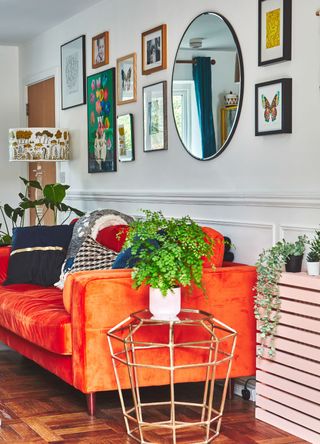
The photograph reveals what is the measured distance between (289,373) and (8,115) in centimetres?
496

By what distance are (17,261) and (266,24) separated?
215 centimetres

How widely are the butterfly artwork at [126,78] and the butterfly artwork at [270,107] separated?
5.41 ft

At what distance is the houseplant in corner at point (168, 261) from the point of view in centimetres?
354

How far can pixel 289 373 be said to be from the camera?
145 inches

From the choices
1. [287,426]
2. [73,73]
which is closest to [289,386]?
[287,426]

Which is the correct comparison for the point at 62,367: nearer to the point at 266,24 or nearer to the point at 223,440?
the point at 223,440

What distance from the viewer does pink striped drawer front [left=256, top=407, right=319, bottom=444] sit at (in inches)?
140

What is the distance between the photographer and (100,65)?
603cm

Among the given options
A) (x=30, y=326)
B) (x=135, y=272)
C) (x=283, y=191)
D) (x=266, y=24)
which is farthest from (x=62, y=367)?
(x=266, y=24)

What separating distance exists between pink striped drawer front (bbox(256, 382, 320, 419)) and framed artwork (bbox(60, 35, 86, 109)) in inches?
124

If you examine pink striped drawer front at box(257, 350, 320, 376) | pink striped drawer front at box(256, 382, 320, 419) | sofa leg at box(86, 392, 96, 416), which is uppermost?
pink striped drawer front at box(257, 350, 320, 376)

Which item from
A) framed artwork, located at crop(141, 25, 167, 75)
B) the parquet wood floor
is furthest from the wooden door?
the parquet wood floor

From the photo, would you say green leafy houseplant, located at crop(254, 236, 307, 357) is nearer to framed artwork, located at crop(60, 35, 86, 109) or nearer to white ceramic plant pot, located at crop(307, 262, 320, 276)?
white ceramic plant pot, located at crop(307, 262, 320, 276)

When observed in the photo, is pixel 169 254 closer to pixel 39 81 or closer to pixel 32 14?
pixel 32 14
